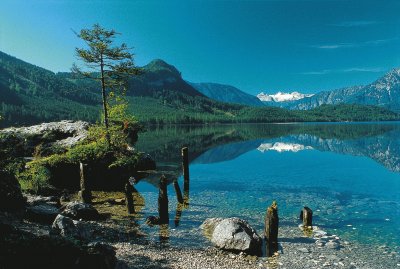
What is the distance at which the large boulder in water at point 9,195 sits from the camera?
1862cm

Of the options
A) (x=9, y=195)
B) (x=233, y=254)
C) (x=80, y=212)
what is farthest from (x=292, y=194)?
(x=9, y=195)

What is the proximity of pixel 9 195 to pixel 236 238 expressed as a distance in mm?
14320

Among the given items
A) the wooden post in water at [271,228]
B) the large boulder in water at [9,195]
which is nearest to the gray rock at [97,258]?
the large boulder in water at [9,195]

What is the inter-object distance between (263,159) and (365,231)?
146ft

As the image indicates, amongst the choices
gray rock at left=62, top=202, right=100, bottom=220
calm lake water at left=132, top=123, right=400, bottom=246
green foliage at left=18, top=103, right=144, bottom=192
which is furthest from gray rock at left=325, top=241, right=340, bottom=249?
green foliage at left=18, top=103, right=144, bottom=192

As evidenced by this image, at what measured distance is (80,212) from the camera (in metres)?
23.7

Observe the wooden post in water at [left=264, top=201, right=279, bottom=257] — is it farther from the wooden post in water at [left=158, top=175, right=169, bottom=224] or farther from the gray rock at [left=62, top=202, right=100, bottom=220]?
the gray rock at [left=62, top=202, right=100, bottom=220]

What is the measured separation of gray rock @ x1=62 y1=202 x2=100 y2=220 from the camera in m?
23.4

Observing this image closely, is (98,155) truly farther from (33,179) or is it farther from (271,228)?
(271,228)

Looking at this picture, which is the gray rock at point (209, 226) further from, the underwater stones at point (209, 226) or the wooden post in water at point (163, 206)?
the wooden post in water at point (163, 206)

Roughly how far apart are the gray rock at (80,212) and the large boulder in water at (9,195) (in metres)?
3.89

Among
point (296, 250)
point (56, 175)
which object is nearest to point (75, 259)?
point (296, 250)

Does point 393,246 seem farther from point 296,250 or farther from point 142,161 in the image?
point 142,161

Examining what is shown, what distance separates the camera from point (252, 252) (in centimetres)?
1833
